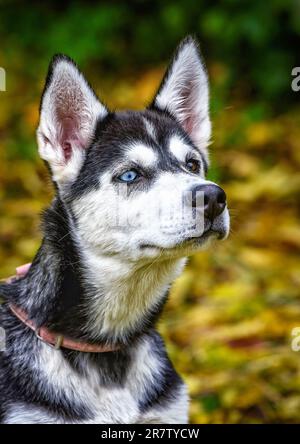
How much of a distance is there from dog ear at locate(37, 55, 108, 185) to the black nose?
724 millimetres

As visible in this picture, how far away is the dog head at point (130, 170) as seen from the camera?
3.82 meters

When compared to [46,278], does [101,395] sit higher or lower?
lower

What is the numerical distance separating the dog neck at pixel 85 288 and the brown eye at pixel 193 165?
50 centimetres

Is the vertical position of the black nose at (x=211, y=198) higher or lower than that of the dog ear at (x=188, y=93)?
lower

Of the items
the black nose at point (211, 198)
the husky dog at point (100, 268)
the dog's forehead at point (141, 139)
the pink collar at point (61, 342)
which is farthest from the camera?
the dog's forehead at point (141, 139)

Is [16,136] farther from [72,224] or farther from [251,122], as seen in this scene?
[72,224]

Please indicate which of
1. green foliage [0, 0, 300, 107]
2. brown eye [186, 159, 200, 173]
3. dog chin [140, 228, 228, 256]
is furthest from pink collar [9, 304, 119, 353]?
green foliage [0, 0, 300, 107]

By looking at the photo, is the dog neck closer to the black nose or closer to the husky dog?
the husky dog

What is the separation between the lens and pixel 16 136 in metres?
9.14

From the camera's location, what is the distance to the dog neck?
13.3 ft

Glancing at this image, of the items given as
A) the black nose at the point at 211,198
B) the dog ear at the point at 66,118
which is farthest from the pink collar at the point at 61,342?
the black nose at the point at 211,198

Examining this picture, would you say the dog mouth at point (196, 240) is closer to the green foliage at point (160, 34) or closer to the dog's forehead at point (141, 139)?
the dog's forehead at point (141, 139)

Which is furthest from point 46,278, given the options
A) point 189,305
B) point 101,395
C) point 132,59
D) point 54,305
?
point 132,59
